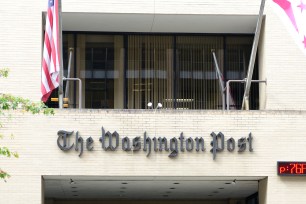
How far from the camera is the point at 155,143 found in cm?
2281

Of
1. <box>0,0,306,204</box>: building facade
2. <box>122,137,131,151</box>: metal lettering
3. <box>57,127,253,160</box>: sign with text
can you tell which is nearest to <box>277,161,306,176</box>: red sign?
<box>0,0,306,204</box>: building facade

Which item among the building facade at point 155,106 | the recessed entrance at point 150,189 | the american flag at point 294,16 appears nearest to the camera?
the american flag at point 294,16

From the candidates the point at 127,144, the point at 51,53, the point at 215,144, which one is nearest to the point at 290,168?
the point at 215,144

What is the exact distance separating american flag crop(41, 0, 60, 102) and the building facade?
964mm

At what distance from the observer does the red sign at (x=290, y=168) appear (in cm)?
2286

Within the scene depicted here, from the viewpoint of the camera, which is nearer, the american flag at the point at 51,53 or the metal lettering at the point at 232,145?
the american flag at the point at 51,53

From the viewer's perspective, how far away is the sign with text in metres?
22.6

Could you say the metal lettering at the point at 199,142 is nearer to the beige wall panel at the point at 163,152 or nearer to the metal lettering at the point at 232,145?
the beige wall panel at the point at 163,152

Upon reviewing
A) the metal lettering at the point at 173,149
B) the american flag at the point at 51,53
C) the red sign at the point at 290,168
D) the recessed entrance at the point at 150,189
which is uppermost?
the american flag at the point at 51,53

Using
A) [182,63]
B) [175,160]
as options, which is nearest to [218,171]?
[175,160]

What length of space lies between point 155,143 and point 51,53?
3916 mm

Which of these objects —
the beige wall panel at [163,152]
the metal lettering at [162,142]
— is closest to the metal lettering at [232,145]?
the beige wall panel at [163,152]

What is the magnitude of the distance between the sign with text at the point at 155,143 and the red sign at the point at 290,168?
39.6 inches

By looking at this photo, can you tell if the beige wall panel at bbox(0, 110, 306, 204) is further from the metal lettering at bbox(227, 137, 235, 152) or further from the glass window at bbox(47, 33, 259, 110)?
the glass window at bbox(47, 33, 259, 110)
